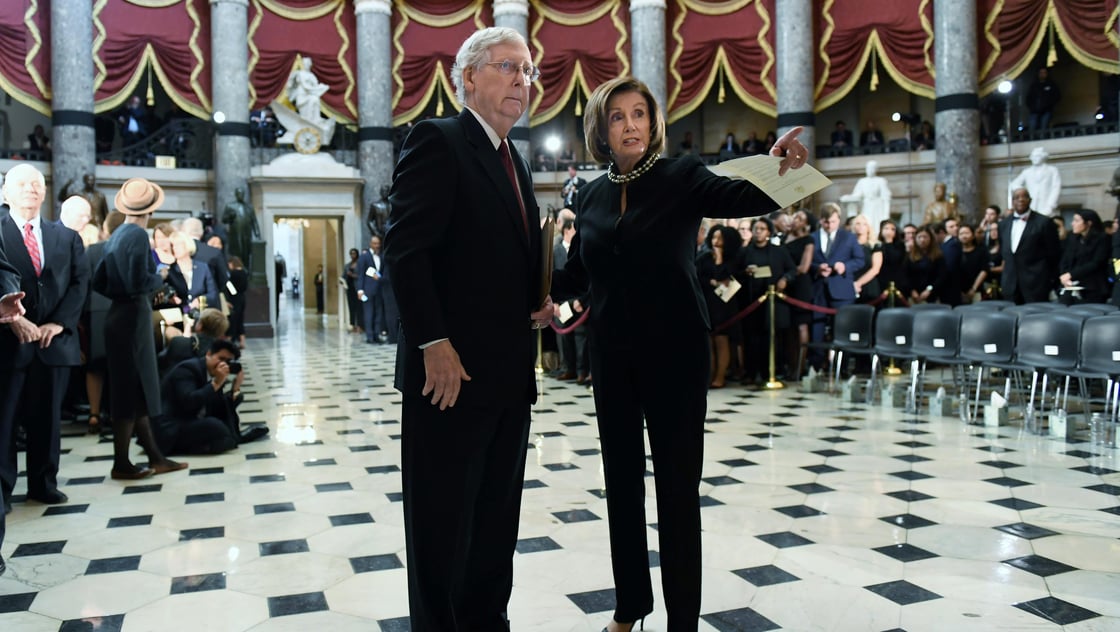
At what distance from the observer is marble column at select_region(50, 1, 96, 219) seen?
57.0 feet

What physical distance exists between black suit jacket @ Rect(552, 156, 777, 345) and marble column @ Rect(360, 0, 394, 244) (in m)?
17.6

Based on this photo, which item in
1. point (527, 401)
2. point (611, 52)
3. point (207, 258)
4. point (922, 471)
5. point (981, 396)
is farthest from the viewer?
point (611, 52)

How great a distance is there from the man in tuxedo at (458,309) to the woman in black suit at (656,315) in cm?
33

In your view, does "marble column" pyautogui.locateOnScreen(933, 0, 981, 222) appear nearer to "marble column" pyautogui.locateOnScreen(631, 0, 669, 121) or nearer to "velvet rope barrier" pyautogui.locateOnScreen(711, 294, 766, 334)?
"marble column" pyautogui.locateOnScreen(631, 0, 669, 121)

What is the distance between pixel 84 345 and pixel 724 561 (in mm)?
5398

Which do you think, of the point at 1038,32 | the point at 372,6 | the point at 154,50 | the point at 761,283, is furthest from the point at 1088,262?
the point at 154,50

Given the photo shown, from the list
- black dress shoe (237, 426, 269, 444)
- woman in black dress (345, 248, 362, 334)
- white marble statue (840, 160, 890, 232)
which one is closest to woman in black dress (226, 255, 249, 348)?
black dress shoe (237, 426, 269, 444)

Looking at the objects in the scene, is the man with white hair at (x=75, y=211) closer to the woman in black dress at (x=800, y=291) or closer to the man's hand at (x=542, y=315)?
the man's hand at (x=542, y=315)

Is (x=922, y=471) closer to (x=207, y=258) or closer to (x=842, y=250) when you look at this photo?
(x=842, y=250)

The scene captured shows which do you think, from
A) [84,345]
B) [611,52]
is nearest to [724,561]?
[84,345]

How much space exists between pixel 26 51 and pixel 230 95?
11.9ft

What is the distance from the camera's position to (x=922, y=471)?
527 centimetres

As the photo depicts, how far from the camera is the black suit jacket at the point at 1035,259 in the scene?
9.37m

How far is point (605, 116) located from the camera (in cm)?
265
